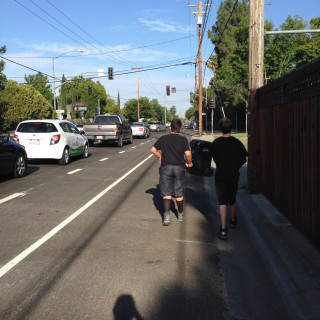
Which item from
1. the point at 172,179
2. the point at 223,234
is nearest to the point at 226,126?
the point at 172,179

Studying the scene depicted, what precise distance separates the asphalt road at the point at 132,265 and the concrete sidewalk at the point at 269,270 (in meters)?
0.01

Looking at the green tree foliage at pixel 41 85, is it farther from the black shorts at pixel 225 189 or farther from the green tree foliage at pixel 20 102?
the black shorts at pixel 225 189

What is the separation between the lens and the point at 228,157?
607cm

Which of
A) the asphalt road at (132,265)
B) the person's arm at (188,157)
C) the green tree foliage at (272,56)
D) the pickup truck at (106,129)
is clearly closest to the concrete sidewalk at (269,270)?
the asphalt road at (132,265)

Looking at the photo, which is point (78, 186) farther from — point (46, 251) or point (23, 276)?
point (23, 276)

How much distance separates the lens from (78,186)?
10.5 metres

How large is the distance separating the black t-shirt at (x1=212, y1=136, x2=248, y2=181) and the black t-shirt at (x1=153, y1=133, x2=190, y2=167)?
2.29 feet

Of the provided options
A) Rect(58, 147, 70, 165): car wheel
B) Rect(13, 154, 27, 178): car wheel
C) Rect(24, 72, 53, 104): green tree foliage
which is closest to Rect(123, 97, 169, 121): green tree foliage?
Rect(24, 72, 53, 104): green tree foliage

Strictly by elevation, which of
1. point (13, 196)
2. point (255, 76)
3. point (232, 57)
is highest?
point (232, 57)

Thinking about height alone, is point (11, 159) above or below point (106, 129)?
below

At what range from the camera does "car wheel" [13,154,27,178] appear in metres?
11.9

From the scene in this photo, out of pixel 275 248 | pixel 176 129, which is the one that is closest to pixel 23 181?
pixel 176 129

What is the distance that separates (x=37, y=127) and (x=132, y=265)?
1121 cm

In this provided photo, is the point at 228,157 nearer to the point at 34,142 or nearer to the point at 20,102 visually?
the point at 34,142
